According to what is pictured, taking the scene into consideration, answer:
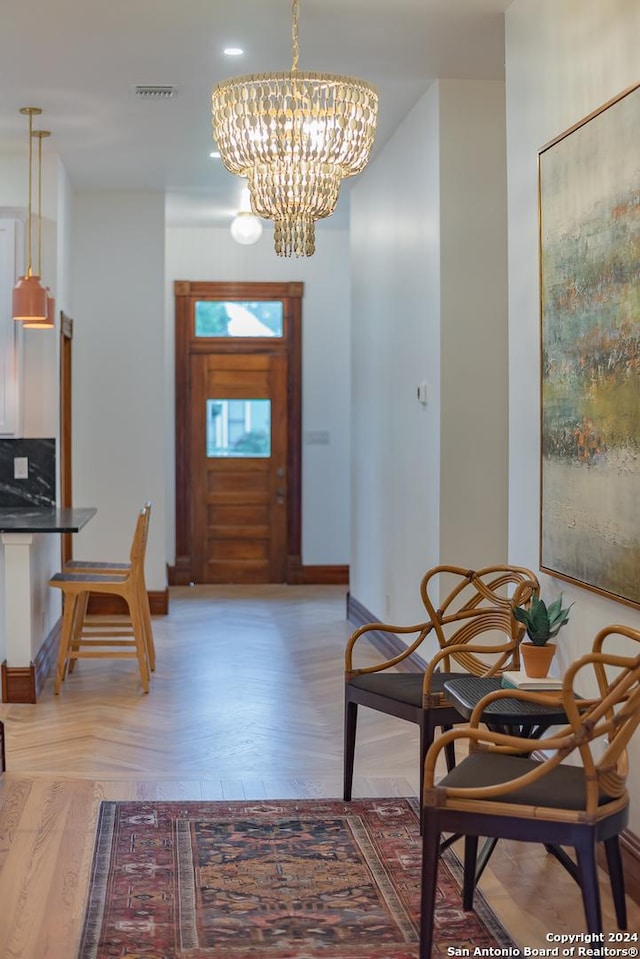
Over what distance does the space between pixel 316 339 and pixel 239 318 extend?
0.70 meters

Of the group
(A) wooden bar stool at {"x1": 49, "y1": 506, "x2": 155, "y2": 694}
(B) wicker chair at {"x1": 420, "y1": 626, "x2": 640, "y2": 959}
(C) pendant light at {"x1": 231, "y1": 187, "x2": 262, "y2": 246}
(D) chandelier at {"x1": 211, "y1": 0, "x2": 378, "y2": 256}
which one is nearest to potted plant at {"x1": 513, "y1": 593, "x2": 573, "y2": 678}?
(B) wicker chair at {"x1": 420, "y1": 626, "x2": 640, "y2": 959}

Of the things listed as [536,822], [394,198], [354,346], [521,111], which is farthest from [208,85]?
[536,822]

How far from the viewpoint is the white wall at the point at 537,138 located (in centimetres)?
358

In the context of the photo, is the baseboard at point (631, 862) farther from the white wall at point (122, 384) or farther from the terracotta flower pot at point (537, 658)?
the white wall at point (122, 384)

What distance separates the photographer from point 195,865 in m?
3.71

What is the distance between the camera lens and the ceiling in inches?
188

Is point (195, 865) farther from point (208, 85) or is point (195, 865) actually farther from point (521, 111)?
point (208, 85)

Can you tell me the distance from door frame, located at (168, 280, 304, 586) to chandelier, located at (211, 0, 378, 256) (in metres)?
6.31

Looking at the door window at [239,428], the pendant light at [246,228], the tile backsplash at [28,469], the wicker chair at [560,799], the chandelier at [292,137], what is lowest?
the wicker chair at [560,799]

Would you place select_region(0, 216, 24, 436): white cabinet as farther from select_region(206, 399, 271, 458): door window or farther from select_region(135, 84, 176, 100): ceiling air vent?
select_region(206, 399, 271, 458): door window

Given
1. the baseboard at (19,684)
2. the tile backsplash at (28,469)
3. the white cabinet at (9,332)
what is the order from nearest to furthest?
the baseboard at (19,684) → the white cabinet at (9,332) → the tile backsplash at (28,469)

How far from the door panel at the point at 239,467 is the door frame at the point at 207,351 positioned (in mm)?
61

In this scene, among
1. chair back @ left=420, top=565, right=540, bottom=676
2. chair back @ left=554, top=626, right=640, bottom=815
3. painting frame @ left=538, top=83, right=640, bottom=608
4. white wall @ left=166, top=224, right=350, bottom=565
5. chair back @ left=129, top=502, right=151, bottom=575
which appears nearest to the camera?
chair back @ left=554, top=626, right=640, bottom=815

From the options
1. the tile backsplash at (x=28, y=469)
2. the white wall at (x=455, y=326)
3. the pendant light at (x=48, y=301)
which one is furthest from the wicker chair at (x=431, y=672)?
the tile backsplash at (x=28, y=469)
